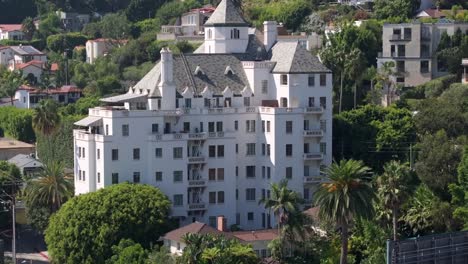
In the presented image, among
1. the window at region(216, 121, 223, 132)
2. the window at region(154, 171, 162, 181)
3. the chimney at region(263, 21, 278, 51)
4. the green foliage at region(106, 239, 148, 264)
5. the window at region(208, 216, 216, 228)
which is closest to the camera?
the green foliage at region(106, 239, 148, 264)

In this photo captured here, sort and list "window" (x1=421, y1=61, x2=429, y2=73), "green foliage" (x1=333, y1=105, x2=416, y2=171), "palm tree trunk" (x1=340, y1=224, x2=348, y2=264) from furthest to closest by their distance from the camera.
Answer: "window" (x1=421, y1=61, x2=429, y2=73) → "green foliage" (x1=333, y1=105, x2=416, y2=171) → "palm tree trunk" (x1=340, y1=224, x2=348, y2=264)

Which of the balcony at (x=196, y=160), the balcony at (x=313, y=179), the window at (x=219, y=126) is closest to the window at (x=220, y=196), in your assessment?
the balcony at (x=196, y=160)

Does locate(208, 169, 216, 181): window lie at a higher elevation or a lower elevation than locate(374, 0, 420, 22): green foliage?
lower

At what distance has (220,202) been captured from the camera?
10425 cm

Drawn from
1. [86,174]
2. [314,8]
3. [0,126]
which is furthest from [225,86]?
[314,8]

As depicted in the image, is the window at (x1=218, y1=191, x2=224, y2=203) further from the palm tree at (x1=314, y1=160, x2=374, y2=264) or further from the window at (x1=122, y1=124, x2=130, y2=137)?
the palm tree at (x1=314, y1=160, x2=374, y2=264)

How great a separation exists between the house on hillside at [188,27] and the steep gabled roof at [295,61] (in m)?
59.0

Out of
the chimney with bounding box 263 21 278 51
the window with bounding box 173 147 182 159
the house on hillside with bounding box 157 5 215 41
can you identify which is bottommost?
the window with bounding box 173 147 182 159

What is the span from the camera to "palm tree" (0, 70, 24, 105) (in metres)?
162

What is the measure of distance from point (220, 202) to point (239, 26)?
14430 mm

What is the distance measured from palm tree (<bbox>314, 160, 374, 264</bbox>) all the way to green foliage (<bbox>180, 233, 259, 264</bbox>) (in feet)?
18.7

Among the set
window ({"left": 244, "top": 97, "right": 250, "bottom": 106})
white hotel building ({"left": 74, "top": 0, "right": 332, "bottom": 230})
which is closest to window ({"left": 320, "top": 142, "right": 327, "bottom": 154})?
white hotel building ({"left": 74, "top": 0, "right": 332, "bottom": 230})

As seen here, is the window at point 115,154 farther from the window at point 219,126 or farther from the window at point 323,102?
the window at point 323,102

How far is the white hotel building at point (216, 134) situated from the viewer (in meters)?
102
